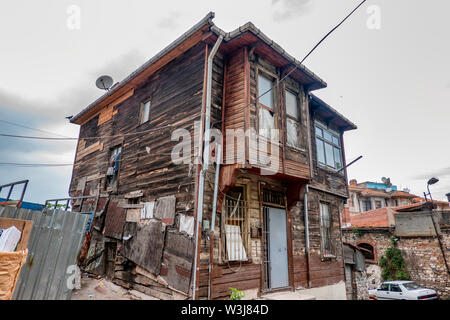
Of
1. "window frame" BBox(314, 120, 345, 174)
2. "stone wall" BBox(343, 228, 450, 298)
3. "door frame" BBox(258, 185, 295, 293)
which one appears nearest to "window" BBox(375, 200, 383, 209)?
"stone wall" BBox(343, 228, 450, 298)

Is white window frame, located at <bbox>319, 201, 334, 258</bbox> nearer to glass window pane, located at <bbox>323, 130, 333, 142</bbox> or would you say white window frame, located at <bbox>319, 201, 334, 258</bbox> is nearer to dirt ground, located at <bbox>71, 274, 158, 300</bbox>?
glass window pane, located at <bbox>323, 130, 333, 142</bbox>

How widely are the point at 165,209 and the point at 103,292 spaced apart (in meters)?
3.30

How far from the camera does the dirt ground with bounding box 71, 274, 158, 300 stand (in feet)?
24.4

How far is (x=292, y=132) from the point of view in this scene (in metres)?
8.73

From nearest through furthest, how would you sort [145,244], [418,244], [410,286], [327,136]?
[145,244] < [327,136] < [410,286] < [418,244]

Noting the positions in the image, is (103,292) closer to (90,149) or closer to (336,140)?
(90,149)

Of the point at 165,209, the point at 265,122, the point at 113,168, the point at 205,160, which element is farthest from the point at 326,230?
the point at 113,168

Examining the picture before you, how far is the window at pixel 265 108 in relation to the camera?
303 inches

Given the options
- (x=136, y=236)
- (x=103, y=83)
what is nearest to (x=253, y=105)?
(x=136, y=236)

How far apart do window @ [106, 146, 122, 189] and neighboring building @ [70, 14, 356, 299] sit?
0.05 m

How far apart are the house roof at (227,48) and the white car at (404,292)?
40.0 feet

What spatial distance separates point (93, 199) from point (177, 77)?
6598 millimetres

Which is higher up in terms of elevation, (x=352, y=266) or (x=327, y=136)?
(x=327, y=136)

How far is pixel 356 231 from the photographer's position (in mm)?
21375
